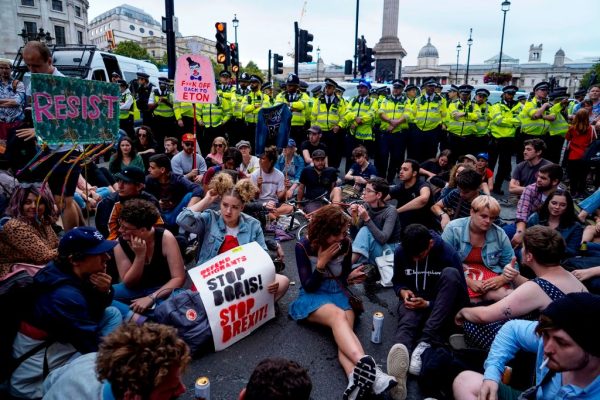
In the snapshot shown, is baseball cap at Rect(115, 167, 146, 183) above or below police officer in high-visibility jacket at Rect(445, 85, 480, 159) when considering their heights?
below

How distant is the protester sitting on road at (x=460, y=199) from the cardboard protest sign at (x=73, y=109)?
409cm

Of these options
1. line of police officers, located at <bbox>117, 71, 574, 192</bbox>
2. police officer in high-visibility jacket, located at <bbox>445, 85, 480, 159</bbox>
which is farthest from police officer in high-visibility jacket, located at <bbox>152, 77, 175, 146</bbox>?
police officer in high-visibility jacket, located at <bbox>445, 85, 480, 159</bbox>

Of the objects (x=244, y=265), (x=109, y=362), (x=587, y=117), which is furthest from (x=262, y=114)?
(x=587, y=117)

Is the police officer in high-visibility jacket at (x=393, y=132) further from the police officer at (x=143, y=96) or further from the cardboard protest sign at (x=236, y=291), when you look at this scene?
the cardboard protest sign at (x=236, y=291)

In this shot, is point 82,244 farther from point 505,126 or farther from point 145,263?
point 505,126

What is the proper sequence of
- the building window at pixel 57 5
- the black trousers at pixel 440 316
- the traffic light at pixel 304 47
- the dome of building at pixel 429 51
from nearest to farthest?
the black trousers at pixel 440 316, the traffic light at pixel 304 47, the building window at pixel 57 5, the dome of building at pixel 429 51

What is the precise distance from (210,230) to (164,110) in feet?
24.7

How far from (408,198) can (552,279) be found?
2771 millimetres

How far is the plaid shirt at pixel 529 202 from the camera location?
4863 mm

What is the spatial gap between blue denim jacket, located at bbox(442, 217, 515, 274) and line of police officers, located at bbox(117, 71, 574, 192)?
16.9 feet

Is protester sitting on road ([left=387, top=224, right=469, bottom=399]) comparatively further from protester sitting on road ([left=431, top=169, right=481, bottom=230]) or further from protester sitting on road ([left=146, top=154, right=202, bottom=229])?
protester sitting on road ([left=146, top=154, right=202, bottom=229])

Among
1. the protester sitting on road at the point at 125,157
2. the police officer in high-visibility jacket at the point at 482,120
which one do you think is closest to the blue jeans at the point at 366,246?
the protester sitting on road at the point at 125,157

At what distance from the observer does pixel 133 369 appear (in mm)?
1611

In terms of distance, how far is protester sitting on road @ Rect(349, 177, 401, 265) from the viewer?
14.6 ft
